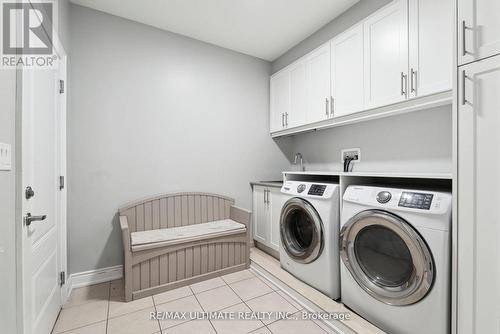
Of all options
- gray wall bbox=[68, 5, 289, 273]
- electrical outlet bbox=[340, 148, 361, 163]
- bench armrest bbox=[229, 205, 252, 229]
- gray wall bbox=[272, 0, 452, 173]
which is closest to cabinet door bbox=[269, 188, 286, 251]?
bench armrest bbox=[229, 205, 252, 229]

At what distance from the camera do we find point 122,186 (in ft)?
7.50

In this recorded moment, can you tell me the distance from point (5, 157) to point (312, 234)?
2.05m

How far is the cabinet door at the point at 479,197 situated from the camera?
999 millimetres

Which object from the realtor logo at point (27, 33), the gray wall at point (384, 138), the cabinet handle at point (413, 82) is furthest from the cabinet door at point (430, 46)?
the realtor logo at point (27, 33)

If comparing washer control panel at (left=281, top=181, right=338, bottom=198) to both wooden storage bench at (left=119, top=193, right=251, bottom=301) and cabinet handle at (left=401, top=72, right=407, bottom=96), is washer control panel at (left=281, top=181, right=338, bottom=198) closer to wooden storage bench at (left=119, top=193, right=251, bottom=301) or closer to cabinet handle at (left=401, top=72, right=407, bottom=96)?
wooden storage bench at (left=119, top=193, right=251, bottom=301)

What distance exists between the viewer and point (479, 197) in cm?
104

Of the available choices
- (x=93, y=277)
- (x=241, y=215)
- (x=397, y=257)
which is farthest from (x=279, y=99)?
(x=93, y=277)

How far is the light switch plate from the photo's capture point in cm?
90

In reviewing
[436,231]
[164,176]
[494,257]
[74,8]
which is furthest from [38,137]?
[494,257]

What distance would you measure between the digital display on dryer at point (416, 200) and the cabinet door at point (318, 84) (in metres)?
1.15

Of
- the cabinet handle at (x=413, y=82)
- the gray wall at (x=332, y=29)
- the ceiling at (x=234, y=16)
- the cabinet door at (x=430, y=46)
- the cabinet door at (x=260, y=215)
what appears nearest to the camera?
the cabinet door at (x=430, y=46)

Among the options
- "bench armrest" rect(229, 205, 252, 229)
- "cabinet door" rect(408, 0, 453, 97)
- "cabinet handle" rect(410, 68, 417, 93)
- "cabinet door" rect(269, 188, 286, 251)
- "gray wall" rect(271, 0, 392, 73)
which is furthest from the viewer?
"cabinet door" rect(269, 188, 286, 251)

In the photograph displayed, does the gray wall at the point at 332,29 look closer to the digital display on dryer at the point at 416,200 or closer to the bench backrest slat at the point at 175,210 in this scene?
the digital display on dryer at the point at 416,200

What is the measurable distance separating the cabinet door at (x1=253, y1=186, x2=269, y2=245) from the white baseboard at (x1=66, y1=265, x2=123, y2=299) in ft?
5.21
